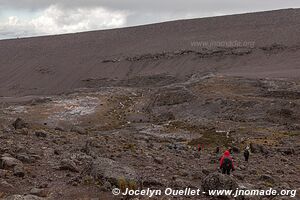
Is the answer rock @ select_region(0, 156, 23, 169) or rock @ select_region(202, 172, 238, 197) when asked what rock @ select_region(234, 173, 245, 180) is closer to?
rock @ select_region(202, 172, 238, 197)

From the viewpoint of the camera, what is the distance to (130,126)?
130 feet

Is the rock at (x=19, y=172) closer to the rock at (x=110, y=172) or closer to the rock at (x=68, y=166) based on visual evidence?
the rock at (x=68, y=166)

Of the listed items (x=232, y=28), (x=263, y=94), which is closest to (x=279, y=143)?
(x=263, y=94)

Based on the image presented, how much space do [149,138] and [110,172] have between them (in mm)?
16515

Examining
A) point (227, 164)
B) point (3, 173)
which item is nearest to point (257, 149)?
point (227, 164)

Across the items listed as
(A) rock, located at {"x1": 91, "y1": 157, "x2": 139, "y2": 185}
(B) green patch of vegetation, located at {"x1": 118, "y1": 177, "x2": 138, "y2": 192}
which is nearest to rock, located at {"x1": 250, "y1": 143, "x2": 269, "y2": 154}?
(A) rock, located at {"x1": 91, "y1": 157, "x2": 139, "y2": 185}

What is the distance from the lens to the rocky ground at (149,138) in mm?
13438

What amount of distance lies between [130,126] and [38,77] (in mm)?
58023

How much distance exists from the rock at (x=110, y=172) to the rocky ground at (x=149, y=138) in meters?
0.03

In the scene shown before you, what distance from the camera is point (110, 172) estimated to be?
13.2 m

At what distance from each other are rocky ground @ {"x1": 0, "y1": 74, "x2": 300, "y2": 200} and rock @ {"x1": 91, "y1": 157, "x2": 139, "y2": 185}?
0.03 metres

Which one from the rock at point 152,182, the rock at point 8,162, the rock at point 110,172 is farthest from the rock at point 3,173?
the rock at point 152,182

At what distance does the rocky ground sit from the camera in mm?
13438

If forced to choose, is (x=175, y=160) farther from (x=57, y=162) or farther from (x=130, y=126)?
(x=130, y=126)
